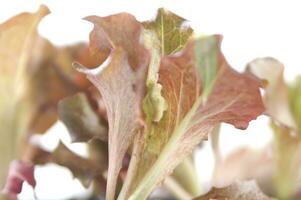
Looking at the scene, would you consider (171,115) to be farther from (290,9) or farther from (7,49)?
(290,9)

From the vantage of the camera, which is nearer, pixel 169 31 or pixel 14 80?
pixel 169 31

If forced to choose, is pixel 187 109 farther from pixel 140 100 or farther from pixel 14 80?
pixel 14 80

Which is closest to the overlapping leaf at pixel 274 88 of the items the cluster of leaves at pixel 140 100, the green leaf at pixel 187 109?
the cluster of leaves at pixel 140 100

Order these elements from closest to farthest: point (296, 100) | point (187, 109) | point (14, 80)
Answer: point (187, 109), point (14, 80), point (296, 100)

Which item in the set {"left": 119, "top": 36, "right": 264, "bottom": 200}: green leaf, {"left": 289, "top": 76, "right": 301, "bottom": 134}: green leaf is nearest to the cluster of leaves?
{"left": 119, "top": 36, "right": 264, "bottom": 200}: green leaf

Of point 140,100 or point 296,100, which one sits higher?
point 140,100

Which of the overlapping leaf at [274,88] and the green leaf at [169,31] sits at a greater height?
the green leaf at [169,31]

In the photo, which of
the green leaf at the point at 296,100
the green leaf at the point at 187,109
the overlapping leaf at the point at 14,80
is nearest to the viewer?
the green leaf at the point at 187,109

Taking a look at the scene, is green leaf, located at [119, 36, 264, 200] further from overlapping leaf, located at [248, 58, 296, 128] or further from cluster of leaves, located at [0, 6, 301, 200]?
overlapping leaf, located at [248, 58, 296, 128]

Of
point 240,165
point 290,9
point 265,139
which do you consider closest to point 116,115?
point 240,165

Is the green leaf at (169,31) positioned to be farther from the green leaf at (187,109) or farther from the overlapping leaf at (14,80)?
the overlapping leaf at (14,80)

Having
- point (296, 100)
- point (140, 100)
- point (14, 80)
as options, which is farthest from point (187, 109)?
point (296, 100)
